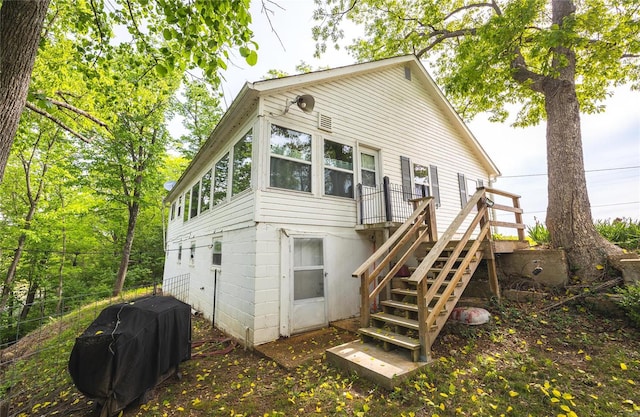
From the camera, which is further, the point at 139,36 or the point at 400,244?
the point at 400,244

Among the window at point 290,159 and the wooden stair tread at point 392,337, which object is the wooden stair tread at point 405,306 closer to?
the wooden stair tread at point 392,337

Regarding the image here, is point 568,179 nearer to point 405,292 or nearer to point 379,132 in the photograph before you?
point 405,292

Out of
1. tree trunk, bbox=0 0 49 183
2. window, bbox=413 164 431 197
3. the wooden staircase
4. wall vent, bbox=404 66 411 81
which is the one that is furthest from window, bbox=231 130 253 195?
wall vent, bbox=404 66 411 81

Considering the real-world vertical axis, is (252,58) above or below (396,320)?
above

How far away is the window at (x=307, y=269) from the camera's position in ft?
18.2

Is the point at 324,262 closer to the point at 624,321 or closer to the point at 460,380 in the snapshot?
the point at 460,380

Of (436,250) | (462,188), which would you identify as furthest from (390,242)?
(462,188)

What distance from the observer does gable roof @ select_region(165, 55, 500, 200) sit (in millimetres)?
5605

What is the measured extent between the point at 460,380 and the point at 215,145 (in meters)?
7.90

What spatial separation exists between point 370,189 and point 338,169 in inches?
43.6

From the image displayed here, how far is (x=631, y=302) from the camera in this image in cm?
384

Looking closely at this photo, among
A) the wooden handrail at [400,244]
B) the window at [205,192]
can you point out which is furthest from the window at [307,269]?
the window at [205,192]

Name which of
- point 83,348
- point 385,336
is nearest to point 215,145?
point 83,348

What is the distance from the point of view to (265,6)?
10.1 feet
